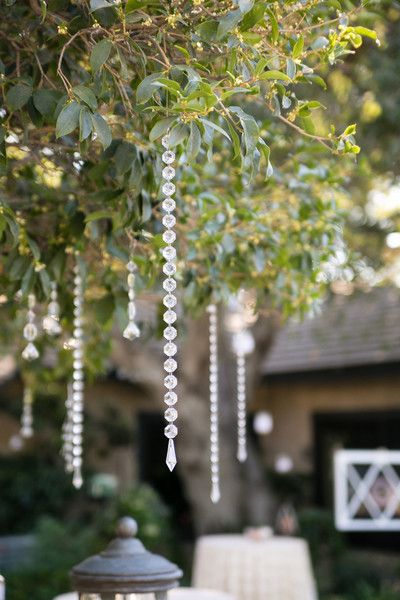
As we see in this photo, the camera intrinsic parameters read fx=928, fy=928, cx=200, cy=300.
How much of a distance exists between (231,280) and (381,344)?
21.8 ft

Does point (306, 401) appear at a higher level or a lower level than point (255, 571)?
higher

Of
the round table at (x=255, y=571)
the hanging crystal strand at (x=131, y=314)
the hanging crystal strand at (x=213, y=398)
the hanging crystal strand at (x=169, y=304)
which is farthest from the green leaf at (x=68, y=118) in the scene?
the round table at (x=255, y=571)

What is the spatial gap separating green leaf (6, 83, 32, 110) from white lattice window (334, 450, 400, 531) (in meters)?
6.48

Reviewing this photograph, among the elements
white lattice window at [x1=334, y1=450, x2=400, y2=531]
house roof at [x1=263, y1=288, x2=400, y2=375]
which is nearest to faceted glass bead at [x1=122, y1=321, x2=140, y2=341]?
white lattice window at [x1=334, y1=450, x2=400, y2=531]

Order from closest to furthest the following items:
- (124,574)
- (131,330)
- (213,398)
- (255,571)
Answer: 1. (124,574)
2. (131,330)
3. (213,398)
4. (255,571)

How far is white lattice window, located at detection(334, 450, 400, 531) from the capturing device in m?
9.40

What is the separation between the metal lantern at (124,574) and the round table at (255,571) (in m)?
3.20

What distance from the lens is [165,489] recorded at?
568 inches

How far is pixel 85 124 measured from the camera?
2.74m

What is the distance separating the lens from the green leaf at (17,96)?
301cm

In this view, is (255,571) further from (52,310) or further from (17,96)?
(17,96)

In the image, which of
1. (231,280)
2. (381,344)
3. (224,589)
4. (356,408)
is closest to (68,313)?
(231,280)

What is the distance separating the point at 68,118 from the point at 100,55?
228 millimetres

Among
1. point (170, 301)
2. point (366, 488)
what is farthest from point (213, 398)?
point (366, 488)
